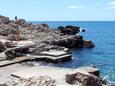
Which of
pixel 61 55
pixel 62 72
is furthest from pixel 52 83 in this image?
pixel 61 55

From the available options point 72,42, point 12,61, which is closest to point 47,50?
point 12,61

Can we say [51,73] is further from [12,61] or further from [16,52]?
[16,52]

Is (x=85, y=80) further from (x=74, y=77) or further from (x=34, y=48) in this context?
(x=34, y=48)

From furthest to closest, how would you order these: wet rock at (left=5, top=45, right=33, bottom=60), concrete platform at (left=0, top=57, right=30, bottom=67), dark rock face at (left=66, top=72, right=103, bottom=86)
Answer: wet rock at (left=5, top=45, right=33, bottom=60) < concrete platform at (left=0, top=57, right=30, bottom=67) < dark rock face at (left=66, top=72, right=103, bottom=86)

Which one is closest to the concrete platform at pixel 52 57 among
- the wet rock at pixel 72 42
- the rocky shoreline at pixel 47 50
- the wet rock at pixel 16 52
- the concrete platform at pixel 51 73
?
the rocky shoreline at pixel 47 50

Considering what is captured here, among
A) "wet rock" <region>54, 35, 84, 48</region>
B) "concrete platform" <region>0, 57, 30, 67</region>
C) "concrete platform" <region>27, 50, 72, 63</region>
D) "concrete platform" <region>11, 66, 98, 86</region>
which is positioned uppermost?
"concrete platform" <region>11, 66, 98, 86</region>

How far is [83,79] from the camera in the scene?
19516 millimetres

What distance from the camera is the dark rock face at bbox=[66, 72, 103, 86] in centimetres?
1936

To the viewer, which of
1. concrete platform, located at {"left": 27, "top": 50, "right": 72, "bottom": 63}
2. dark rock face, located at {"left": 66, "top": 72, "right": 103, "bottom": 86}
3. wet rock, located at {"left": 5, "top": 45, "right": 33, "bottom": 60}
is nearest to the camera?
dark rock face, located at {"left": 66, "top": 72, "right": 103, "bottom": 86}

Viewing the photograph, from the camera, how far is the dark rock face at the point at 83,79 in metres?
19.4

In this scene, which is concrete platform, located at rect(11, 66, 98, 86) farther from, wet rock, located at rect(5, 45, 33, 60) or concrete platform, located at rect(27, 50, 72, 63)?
concrete platform, located at rect(27, 50, 72, 63)

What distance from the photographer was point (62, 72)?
24.8 meters

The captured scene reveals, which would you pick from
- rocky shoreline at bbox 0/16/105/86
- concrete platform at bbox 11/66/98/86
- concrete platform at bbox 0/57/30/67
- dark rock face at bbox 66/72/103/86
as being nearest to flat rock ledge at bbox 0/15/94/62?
rocky shoreline at bbox 0/16/105/86

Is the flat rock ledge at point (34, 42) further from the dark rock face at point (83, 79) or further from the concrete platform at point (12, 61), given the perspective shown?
the dark rock face at point (83, 79)
